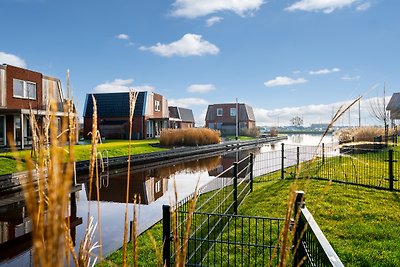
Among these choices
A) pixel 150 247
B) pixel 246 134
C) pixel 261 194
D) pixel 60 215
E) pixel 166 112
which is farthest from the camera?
pixel 246 134

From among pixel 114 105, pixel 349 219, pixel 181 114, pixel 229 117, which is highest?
pixel 114 105

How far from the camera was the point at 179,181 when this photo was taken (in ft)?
42.6

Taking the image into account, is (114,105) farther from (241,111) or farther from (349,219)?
(349,219)

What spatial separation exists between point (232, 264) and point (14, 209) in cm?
657

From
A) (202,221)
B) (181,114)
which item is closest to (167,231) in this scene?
(202,221)

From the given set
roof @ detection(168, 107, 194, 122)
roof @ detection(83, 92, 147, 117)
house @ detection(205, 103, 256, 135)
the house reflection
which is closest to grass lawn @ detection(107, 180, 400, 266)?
the house reflection

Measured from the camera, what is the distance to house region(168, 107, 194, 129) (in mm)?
53344

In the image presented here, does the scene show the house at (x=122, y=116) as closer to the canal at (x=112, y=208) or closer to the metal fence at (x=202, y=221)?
the canal at (x=112, y=208)

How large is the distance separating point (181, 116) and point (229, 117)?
988 cm

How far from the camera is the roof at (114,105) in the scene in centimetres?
3811

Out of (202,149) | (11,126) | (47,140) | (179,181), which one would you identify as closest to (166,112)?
(202,149)

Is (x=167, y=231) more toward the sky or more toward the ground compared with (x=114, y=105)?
more toward the ground

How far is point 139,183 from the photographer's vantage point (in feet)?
41.4

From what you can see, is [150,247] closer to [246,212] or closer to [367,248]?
[246,212]
